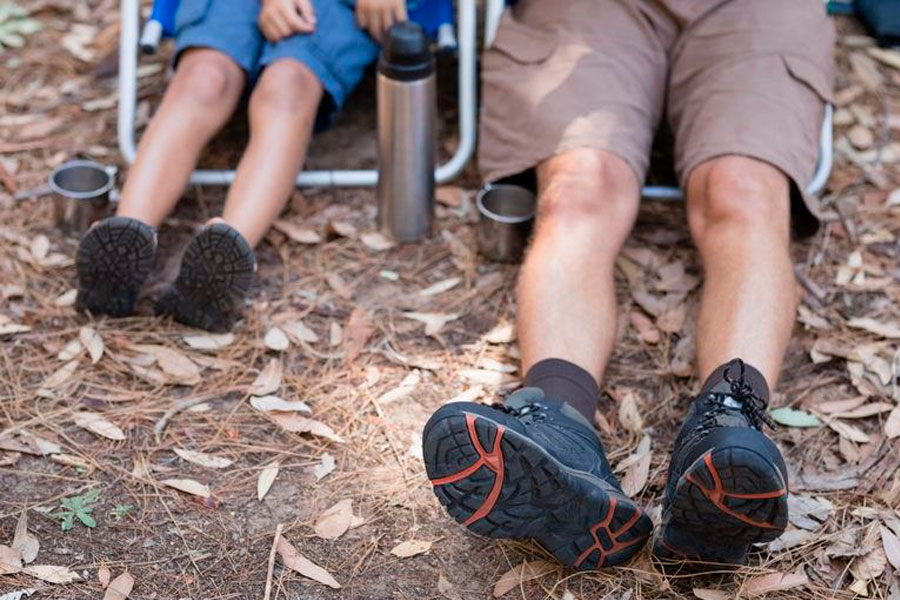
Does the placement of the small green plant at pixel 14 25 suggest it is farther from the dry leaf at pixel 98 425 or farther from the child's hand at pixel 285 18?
the dry leaf at pixel 98 425

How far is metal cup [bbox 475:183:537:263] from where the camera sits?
292cm

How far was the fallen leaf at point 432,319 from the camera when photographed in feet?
9.04

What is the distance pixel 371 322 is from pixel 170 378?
1.67 ft

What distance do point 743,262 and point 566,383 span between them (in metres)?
0.49

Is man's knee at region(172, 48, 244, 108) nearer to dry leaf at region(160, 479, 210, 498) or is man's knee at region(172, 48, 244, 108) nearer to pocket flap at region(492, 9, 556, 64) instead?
pocket flap at region(492, 9, 556, 64)

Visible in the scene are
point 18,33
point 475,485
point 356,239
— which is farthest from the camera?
point 18,33

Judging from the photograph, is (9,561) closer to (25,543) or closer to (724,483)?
(25,543)

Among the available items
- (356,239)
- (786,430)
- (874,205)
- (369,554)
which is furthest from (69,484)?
(874,205)

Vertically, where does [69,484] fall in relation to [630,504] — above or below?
below

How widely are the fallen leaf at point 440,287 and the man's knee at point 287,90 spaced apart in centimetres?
56

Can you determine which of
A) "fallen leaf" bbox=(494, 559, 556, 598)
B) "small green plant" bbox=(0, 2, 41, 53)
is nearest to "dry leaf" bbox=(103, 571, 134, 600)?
"fallen leaf" bbox=(494, 559, 556, 598)

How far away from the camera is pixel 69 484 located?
7.38 ft

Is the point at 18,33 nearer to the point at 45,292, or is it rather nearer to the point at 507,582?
the point at 45,292

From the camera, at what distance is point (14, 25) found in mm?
3990
